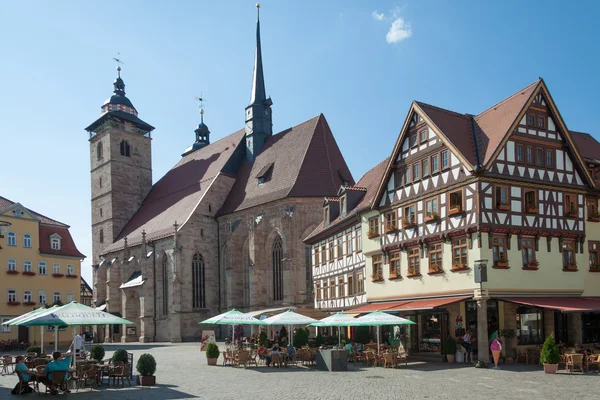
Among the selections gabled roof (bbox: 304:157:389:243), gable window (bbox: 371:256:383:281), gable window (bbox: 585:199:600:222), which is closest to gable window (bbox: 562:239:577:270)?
gable window (bbox: 585:199:600:222)

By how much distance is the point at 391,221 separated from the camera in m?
27.9

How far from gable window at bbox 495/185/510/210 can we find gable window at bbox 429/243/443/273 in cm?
282

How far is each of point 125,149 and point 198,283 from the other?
833 inches

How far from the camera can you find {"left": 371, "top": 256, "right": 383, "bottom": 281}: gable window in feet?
94.3

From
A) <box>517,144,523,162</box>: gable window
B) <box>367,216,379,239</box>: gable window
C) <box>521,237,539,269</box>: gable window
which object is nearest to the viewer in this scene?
<box>521,237,539,269</box>: gable window

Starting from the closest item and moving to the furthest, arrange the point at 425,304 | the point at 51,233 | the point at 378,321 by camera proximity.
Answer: the point at 378,321 → the point at 425,304 → the point at 51,233

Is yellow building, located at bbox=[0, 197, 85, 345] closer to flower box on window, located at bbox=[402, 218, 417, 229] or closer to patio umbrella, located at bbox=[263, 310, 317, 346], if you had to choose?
patio umbrella, located at bbox=[263, 310, 317, 346]

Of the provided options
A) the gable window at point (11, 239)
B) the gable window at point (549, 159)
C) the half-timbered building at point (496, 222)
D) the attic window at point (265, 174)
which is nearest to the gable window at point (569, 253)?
the half-timbered building at point (496, 222)

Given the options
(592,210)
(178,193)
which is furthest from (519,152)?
(178,193)

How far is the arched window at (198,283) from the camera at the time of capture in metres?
51.7

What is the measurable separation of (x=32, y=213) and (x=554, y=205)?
35241 millimetres

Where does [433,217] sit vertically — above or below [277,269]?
above

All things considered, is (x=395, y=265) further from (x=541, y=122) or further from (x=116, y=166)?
(x=116, y=166)

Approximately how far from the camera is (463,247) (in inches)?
933
